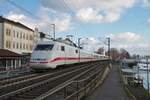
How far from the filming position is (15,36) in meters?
68.2

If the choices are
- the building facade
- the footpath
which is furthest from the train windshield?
the building facade

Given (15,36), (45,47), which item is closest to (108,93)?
(45,47)

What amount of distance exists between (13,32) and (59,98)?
180 feet

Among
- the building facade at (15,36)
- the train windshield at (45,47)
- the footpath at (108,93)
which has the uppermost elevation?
the building facade at (15,36)

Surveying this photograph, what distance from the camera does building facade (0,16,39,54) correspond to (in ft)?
206

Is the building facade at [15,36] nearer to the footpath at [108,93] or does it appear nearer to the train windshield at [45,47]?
the train windshield at [45,47]

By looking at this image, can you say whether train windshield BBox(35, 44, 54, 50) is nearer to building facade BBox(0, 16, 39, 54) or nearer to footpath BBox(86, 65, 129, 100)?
footpath BBox(86, 65, 129, 100)

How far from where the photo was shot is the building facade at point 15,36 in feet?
206

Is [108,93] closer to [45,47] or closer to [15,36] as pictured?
[45,47]

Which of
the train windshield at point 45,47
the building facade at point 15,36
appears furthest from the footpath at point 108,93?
the building facade at point 15,36

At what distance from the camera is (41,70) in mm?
33094

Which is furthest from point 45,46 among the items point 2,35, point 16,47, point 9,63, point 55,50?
point 16,47

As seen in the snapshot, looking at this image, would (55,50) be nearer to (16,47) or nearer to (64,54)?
(64,54)

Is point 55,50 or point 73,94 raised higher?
point 55,50
